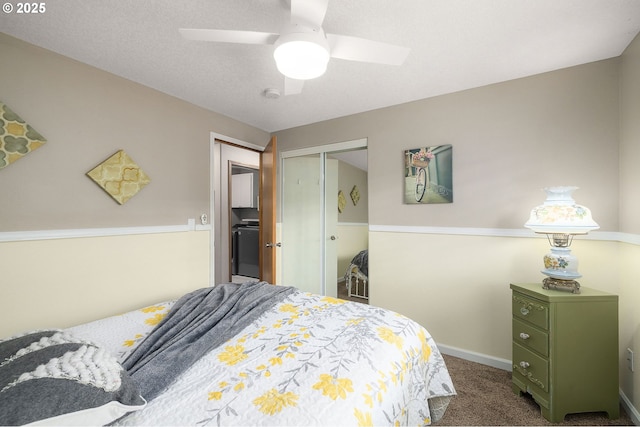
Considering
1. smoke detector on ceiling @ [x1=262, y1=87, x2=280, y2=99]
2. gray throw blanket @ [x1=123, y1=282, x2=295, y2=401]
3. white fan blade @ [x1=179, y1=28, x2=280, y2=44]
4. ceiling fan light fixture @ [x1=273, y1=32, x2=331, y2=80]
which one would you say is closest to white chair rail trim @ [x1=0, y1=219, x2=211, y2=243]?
gray throw blanket @ [x1=123, y1=282, x2=295, y2=401]

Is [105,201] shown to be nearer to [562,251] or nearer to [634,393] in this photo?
[562,251]

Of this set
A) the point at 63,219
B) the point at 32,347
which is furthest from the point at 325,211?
the point at 32,347

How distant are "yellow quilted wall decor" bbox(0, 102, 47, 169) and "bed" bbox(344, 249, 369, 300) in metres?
3.22

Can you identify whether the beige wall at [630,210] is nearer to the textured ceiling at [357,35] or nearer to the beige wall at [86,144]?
the textured ceiling at [357,35]

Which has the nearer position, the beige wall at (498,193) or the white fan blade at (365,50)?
the white fan blade at (365,50)

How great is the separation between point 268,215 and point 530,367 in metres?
2.53

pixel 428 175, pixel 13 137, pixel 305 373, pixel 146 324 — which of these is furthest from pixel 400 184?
pixel 13 137

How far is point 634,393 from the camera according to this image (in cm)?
161

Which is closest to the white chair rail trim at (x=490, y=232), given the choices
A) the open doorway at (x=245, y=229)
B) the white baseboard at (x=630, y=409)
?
the white baseboard at (x=630, y=409)

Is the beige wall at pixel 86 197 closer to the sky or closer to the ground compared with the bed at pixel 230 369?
closer to the sky

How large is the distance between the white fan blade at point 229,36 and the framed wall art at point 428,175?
173 centimetres

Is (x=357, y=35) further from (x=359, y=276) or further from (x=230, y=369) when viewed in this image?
(x=359, y=276)

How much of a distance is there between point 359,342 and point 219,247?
3.23 meters

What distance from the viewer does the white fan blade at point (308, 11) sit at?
3.75ft
